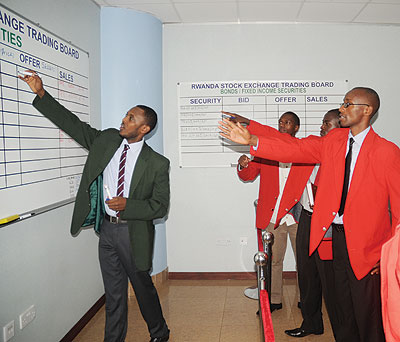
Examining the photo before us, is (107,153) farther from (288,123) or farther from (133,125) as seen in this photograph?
(288,123)

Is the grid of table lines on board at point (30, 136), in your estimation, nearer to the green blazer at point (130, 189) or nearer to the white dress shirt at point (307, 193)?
the green blazer at point (130, 189)

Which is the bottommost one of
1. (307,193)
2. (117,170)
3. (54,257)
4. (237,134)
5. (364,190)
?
(54,257)

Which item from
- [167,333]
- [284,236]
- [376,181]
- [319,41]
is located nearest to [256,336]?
[167,333]

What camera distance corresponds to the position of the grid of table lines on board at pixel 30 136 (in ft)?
7.62

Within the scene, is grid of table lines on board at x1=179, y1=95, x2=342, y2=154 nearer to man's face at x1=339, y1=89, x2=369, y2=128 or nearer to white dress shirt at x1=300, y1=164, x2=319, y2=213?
white dress shirt at x1=300, y1=164, x2=319, y2=213

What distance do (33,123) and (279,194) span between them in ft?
6.94

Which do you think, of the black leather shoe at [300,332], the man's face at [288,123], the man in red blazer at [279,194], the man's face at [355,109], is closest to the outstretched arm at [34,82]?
the man in red blazer at [279,194]

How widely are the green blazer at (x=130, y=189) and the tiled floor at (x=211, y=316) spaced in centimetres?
92

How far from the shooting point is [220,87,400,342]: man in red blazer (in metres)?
2.26

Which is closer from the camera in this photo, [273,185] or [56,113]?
[56,113]

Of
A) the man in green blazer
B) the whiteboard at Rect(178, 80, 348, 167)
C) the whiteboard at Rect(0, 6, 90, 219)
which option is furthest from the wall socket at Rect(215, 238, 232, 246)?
the whiteboard at Rect(0, 6, 90, 219)

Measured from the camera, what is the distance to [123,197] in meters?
2.71

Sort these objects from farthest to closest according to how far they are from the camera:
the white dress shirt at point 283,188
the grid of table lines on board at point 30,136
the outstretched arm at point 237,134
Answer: the white dress shirt at point 283,188 → the grid of table lines on board at point 30,136 → the outstretched arm at point 237,134

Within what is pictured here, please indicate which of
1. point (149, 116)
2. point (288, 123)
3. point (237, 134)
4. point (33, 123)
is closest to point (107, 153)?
point (149, 116)
